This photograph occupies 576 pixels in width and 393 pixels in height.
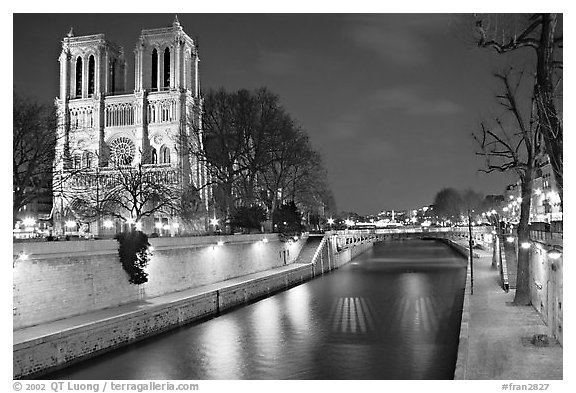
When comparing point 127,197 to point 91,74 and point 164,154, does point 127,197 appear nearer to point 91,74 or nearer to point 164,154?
point 164,154

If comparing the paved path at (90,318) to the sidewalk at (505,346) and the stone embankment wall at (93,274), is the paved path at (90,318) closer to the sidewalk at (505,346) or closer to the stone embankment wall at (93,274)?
the stone embankment wall at (93,274)

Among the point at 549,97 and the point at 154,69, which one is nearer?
the point at 549,97

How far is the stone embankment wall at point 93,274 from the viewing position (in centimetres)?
1359

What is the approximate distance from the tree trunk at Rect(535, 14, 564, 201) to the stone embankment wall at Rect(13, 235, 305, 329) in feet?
35.3

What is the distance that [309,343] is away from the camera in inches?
611

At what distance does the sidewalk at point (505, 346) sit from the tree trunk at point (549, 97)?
2.67 metres

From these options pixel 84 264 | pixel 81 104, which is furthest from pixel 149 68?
pixel 84 264

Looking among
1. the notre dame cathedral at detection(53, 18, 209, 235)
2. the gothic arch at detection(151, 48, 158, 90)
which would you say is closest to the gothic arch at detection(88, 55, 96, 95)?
the notre dame cathedral at detection(53, 18, 209, 235)

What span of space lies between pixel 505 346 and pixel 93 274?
1016 cm

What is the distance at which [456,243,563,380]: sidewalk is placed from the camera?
9.27m

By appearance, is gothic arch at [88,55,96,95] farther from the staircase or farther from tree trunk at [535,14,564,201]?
tree trunk at [535,14,564,201]

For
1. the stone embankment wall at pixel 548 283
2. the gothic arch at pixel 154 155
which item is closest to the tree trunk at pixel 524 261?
the stone embankment wall at pixel 548 283

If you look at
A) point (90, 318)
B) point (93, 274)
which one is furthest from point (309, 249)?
point (90, 318)

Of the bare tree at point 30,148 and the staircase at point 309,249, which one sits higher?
the bare tree at point 30,148
